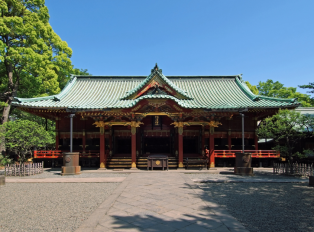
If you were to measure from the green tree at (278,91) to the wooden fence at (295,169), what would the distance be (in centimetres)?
2772

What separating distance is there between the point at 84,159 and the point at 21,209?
12167mm

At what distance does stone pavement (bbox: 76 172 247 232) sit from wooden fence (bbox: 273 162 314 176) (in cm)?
868

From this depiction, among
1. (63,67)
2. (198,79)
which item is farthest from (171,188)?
(63,67)

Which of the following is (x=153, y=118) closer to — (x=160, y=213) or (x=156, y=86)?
(x=156, y=86)

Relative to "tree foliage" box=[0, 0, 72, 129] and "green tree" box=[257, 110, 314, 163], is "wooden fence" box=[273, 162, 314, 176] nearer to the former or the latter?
"green tree" box=[257, 110, 314, 163]

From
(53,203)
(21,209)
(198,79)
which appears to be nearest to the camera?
(21,209)

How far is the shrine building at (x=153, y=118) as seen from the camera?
58.9ft

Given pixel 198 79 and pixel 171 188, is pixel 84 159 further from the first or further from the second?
pixel 198 79

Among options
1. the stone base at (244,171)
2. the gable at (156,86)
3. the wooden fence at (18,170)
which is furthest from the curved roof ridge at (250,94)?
the wooden fence at (18,170)

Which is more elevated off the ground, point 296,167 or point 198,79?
point 198,79

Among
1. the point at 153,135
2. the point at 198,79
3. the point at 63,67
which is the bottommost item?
the point at 153,135

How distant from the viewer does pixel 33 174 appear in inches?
623

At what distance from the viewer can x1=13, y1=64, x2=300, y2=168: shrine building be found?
18.0 metres

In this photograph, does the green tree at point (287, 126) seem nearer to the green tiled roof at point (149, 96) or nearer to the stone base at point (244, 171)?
the stone base at point (244, 171)
